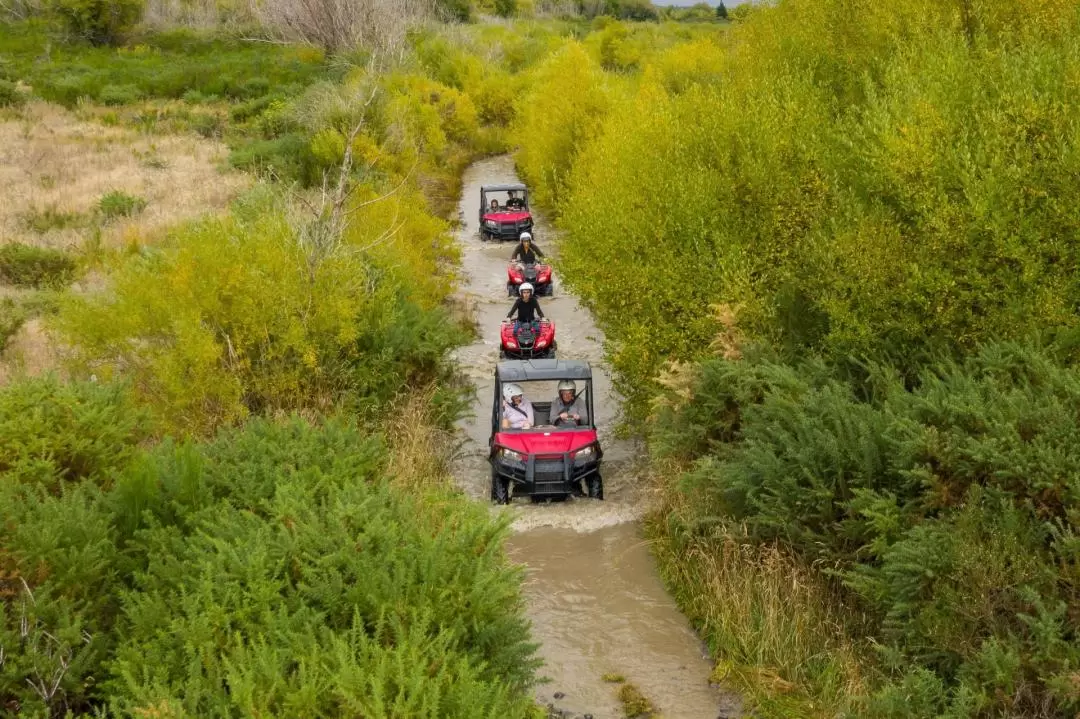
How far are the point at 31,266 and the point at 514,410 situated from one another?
40.2ft

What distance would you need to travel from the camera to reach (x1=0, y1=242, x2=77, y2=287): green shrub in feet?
60.9

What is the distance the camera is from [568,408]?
12.5m

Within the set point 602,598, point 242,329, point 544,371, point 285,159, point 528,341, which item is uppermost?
point 285,159

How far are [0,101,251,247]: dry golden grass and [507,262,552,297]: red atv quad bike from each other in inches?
316

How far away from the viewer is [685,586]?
10117mm

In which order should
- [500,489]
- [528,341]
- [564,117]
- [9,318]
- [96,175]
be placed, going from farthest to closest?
[564,117] < [96,175] < [528,341] < [9,318] < [500,489]

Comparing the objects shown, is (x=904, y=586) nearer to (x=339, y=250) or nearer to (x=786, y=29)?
(x=339, y=250)

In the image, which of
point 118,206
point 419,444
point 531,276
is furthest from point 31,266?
point 419,444

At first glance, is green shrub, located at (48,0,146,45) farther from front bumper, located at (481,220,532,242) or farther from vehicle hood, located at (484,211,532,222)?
front bumper, located at (481,220,532,242)

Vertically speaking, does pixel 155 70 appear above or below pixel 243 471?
above

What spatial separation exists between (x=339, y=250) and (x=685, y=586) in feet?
21.7

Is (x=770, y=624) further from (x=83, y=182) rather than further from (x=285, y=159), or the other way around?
(x=83, y=182)

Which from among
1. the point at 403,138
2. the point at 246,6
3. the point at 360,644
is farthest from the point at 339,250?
the point at 246,6

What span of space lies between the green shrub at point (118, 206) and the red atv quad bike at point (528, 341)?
38.9 feet
